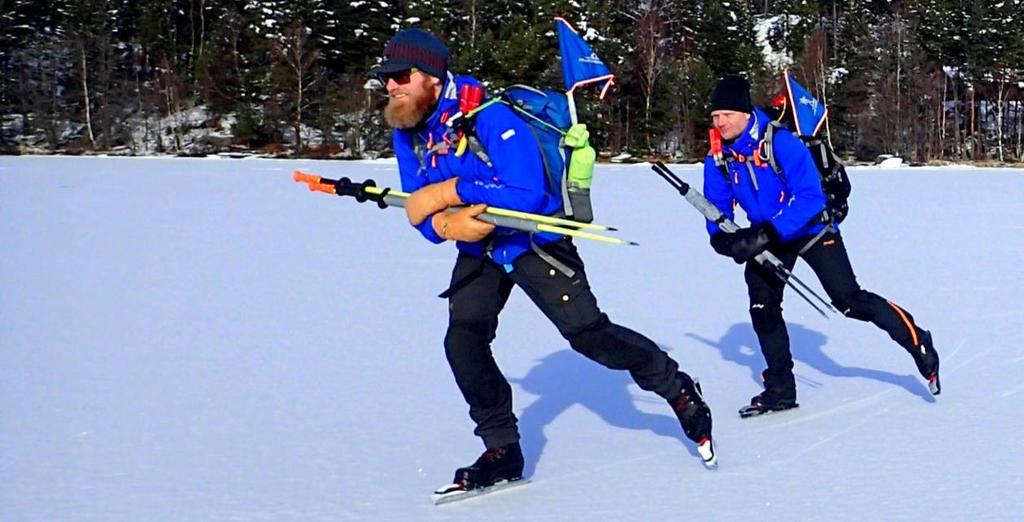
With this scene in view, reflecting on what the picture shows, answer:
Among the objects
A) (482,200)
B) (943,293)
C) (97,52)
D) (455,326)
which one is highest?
(97,52)

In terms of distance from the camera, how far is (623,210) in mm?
16531

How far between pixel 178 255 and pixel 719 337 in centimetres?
603

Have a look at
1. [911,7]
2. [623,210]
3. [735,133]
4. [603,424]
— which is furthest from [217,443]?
[911,7]

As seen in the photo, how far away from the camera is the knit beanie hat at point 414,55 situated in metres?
3.74

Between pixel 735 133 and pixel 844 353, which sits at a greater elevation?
pixel 735 133

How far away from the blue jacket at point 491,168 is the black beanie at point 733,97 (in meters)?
1.23

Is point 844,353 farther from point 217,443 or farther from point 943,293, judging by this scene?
point 217,443

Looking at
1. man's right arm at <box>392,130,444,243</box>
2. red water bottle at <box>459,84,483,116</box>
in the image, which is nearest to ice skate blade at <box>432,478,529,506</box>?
man's right arm at <box>392,130,444,243</box>

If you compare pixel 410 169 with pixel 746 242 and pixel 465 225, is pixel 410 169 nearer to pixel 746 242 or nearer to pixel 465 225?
pixel 465 225

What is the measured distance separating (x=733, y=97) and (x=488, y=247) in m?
Answer: 1.43

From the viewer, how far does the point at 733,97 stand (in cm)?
477

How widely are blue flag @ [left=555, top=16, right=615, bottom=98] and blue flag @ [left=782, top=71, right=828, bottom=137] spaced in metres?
1.35

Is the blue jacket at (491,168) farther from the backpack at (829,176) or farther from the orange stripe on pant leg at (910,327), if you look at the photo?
the orange stripe on pant leg at (910,327)

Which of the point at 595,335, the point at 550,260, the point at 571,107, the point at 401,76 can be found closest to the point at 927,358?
the point at 595,335
